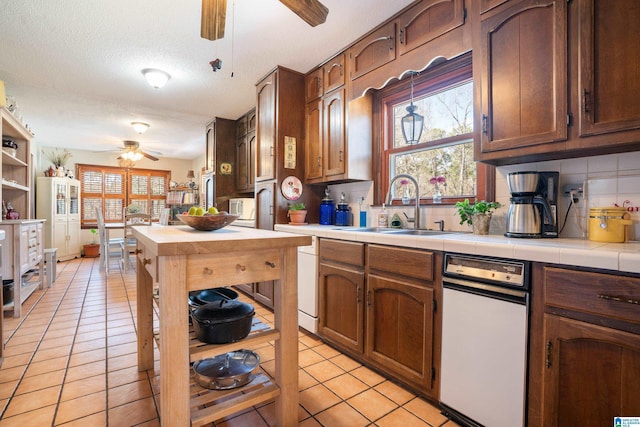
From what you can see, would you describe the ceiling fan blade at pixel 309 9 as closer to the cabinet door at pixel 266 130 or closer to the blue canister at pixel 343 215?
the cabinet door at pixel 266 130

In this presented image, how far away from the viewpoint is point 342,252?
2055mm

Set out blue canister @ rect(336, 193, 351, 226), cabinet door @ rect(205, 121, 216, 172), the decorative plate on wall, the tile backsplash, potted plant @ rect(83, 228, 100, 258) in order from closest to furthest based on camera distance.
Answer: the tile backsplash
blue canister @ rect(336, 193, 351, 226)
the decorative plate on wall
cabinet door @ rect(205, 121, 216, 172)
potted plant @ rect(83, 228, 100, 258)

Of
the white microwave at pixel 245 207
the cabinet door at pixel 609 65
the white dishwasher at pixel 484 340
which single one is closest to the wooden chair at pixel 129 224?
the white microwave at pixel 245 207

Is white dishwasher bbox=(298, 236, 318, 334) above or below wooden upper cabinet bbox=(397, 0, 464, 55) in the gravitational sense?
below

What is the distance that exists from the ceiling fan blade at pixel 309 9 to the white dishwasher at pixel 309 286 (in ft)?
4.66

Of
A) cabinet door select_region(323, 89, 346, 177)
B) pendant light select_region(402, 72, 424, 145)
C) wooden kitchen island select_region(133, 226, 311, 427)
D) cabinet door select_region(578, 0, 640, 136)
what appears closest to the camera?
wooden kitchen island select_region(133, 226, 311, 427)

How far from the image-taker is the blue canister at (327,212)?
301 cm

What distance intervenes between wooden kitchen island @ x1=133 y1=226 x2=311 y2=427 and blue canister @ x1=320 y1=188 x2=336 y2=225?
168 cm

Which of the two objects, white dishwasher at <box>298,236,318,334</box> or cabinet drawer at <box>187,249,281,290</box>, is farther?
white dishwasher at <box>298,236,318,334</box>

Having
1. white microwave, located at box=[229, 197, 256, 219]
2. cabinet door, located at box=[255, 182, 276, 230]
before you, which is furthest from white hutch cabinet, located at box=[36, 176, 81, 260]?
cabinet door, located at box=[255, 182, 276, 230]

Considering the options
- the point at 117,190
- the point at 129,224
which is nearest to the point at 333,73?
the point at 129,224

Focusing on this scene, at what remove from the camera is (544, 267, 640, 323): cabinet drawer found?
3.18 feet

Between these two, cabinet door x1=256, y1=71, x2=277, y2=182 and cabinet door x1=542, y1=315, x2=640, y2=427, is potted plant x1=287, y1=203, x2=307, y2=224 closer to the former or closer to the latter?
cabinet door x1=256, y1=71, x2=277, y2=182

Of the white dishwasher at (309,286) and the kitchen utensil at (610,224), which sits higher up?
the kitchen utensil at (610,224)
